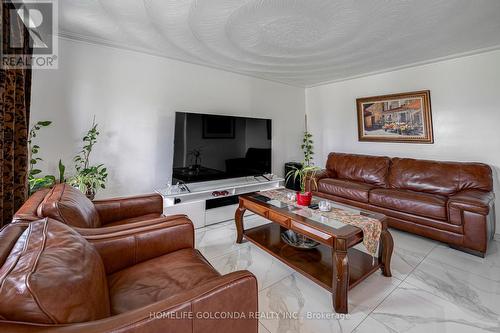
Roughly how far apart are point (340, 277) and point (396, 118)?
312 centimetres

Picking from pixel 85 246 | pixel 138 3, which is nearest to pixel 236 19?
pixel 138 3

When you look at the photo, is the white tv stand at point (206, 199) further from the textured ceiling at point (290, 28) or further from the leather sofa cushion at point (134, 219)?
the textured ceiling at point (290, 28)

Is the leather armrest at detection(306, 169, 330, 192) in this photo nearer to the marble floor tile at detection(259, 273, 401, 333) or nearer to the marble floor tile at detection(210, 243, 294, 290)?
the marble floor tile at detection(210, 243, 294, 290)

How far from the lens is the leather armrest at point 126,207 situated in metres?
1.94

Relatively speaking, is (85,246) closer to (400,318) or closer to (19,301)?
(19,301)

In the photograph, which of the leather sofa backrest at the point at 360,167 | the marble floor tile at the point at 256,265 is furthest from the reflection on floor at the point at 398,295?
the leather sofa backrest at the point at 360,167

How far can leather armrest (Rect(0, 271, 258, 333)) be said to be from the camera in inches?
25.8

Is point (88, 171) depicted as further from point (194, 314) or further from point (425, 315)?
point (425, 315)

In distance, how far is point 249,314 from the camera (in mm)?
950

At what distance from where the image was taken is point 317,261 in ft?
6.28

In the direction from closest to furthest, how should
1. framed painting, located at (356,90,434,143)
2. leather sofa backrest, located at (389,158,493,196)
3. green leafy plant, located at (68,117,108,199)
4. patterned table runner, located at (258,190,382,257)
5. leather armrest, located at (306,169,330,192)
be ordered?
patterned table runner, located at (258,190,382,257) → green leafy plant, located at (68,117,108,199) → leather sofa backrest, located at (389,158,493,196) → framed painting, located at (356,90,434,143) → leather armrest, located at (306,169,330,192)

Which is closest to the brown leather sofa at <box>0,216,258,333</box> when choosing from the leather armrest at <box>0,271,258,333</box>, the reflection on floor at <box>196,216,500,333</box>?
the leather armrest at <box>0,271,258,333</box>

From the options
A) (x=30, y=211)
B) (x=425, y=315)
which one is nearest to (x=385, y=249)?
(x=425, y=315)

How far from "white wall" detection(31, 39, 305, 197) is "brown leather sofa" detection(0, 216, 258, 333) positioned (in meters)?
1.78
